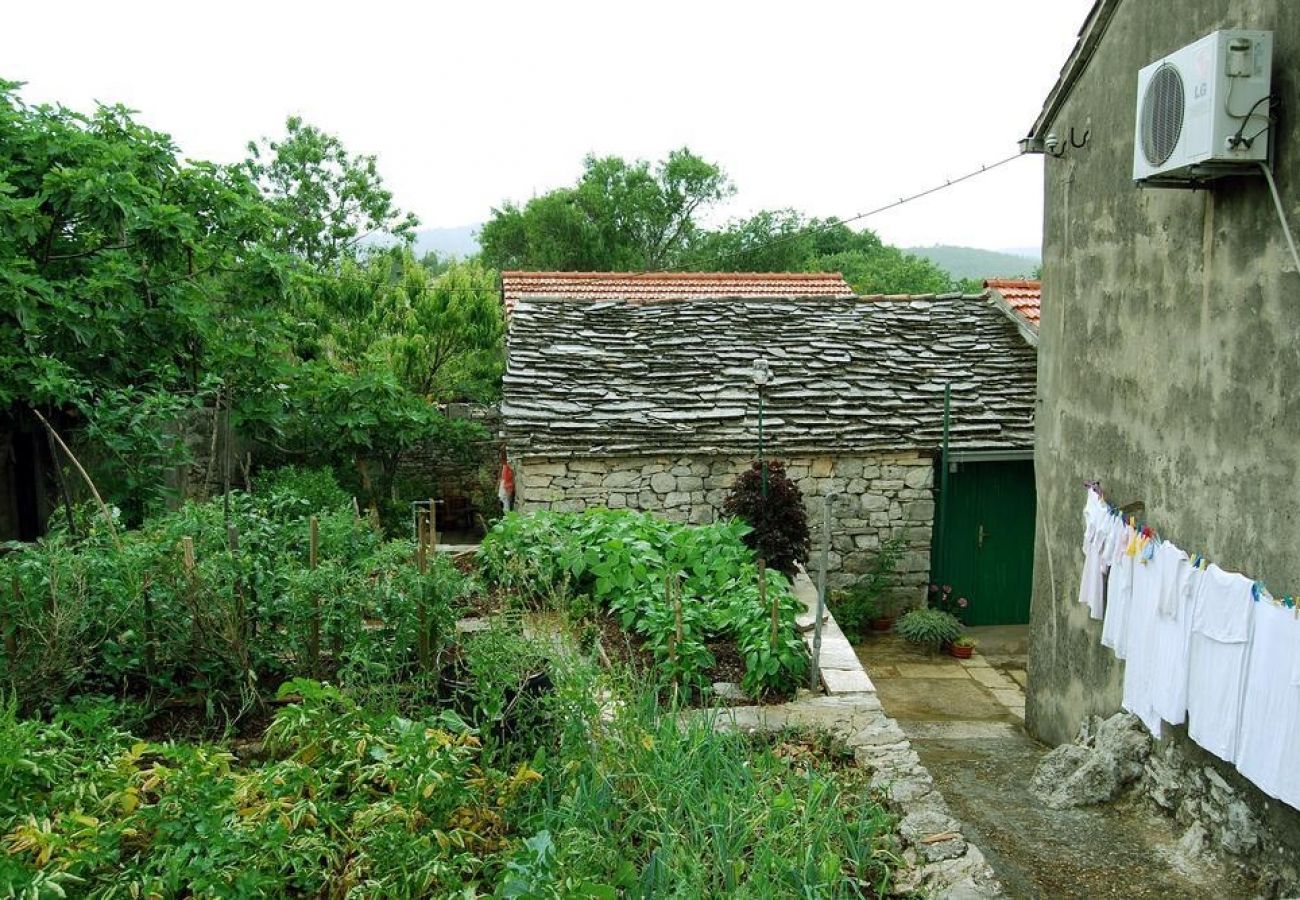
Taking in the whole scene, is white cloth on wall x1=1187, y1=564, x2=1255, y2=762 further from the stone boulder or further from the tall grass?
the tall grass

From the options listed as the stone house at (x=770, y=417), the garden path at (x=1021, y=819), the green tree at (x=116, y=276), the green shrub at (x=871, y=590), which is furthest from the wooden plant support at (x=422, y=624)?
the green shrub at (x=871, y=590)

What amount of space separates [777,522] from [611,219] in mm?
27950

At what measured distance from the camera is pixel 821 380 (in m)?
12.3

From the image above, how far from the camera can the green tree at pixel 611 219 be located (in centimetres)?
3553

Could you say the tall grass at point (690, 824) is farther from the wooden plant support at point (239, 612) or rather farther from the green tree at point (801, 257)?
the green tree at point (801, 257)

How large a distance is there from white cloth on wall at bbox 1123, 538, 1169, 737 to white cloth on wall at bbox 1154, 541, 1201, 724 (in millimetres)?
51

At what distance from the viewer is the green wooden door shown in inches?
470

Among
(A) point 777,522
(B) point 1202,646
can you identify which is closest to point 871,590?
(A) point 777,522

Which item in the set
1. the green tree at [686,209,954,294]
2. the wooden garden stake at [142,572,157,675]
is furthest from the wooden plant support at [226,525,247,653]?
the green tree at [686,209,954,294]

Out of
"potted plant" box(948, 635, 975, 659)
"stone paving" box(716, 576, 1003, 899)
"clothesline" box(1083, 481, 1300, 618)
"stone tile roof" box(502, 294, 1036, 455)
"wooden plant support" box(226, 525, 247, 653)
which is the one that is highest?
"stone tile roof" box(502, 294, 1036, 455)

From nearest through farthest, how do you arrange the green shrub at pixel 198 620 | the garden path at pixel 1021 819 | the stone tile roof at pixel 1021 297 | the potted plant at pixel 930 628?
the green shrub at pixel 198 620
the garden path at pixel 1021 819
the potted plant at pixel 930 628
the stone tile roof at pixel 1021 297

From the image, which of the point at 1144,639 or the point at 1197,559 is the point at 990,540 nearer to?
the point at 1144,639

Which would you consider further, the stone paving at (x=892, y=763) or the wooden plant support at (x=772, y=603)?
the wooden plant support at (x=772, y=603)

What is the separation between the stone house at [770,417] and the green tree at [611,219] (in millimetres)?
22889
